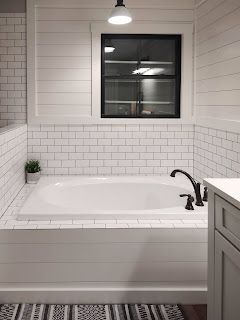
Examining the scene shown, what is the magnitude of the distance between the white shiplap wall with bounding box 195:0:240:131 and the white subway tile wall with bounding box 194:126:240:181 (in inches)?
3.7

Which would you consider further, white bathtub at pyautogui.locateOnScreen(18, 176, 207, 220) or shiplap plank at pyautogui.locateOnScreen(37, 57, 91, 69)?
shiplap plank at pyautogui.locateOnScreen(37, 57, 91, 69)

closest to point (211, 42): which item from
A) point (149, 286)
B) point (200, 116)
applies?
point (200, 116)

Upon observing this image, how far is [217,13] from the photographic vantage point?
3846mm

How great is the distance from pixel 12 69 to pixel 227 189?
3.21 metres

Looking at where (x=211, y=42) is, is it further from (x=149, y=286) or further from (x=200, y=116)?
(x=149, y=286)

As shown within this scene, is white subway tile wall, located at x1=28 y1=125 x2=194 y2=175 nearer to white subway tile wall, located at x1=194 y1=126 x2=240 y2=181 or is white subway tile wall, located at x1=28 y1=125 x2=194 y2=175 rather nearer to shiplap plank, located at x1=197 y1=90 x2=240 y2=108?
white subway tile wall, located at x1=194 y1=126 x2=240 y2=181

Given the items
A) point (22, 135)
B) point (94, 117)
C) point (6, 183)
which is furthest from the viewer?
point (94, 117)

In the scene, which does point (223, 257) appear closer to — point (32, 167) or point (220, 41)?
point (220, 41)

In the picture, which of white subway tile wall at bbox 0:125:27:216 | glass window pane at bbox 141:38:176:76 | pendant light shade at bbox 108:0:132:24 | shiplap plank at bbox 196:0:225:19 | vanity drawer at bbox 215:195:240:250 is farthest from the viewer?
glass window pane at bbox 141:38:176:76

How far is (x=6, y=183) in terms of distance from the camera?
11.3 feet

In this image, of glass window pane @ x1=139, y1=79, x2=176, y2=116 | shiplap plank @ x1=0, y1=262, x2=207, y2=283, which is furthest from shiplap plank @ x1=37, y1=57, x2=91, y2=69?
shiplap plank @ x1=0, y1=262, x2=207, y2=283

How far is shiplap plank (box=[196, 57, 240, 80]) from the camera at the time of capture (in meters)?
3.44

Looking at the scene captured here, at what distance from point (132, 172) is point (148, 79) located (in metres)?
1.00

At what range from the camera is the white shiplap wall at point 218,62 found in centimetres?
345
